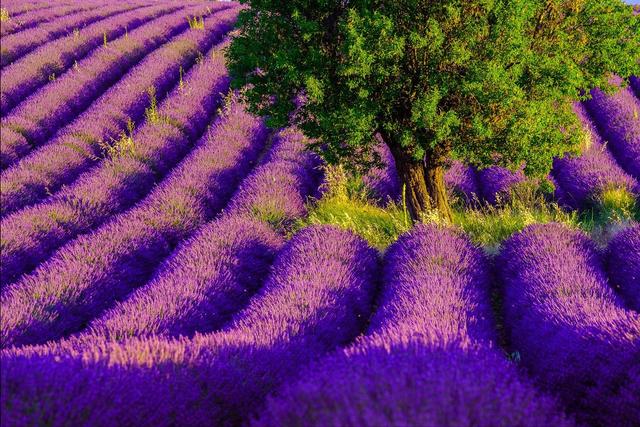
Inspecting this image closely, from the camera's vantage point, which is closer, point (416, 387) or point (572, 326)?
point (416, 387)

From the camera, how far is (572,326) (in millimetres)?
3963

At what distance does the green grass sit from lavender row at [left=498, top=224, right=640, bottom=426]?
3.53 ft

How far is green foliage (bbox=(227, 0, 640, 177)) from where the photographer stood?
5984 mm

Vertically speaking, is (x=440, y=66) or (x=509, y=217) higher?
(x=440, y=66)

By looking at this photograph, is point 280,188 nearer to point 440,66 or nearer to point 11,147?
point 440,66

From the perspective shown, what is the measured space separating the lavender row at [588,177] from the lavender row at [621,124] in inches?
13.3

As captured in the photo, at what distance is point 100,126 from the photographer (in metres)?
11.0

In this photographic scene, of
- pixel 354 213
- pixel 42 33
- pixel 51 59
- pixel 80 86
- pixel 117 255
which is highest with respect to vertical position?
pixel 42 33

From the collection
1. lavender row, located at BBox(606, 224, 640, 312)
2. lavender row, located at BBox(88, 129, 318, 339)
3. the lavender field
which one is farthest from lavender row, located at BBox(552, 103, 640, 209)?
lavender row, located at BBox(88, 129, 318, 339)

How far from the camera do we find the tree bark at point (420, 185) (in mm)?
7348

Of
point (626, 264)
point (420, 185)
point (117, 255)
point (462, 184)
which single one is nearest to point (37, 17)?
point (117, 255)

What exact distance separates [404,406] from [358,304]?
3114mm

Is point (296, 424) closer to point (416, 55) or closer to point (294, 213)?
point (416, 55)

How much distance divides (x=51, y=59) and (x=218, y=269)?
35.9ft
